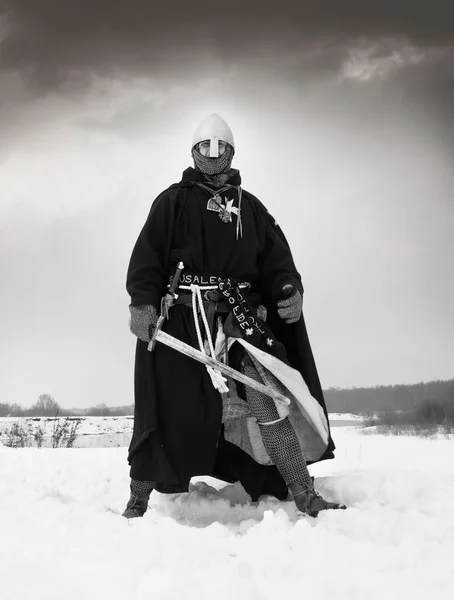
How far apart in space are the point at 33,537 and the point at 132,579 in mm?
675

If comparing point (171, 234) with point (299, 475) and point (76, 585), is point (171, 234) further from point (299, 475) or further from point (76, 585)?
point (76, 585)

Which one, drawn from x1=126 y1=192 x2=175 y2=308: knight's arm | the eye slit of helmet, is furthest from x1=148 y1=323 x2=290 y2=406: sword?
the eye slit of helmet

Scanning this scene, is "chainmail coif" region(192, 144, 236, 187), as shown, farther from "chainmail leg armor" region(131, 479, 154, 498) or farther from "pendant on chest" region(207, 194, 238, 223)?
"chainmail leg armor" region(131, 479, 154, 498)

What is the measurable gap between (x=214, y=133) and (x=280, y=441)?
1.65 m

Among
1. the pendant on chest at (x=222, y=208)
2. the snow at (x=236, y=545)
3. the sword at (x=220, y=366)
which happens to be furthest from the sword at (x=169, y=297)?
the snow at (x=236, y=545)

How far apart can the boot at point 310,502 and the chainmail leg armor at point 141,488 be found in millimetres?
692

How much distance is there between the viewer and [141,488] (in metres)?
2.77

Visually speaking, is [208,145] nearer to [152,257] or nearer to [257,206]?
[257,206]

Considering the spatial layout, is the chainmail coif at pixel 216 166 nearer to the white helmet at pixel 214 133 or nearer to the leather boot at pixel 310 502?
the white helmet at pixel 214 133

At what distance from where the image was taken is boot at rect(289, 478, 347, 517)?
256 cm

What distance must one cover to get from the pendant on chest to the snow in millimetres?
1507

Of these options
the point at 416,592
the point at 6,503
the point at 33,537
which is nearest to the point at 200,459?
the point at 33,537

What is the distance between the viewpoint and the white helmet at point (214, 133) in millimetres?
3035

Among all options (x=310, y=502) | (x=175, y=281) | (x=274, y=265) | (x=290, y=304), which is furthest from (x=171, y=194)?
(x=310, y=502)
